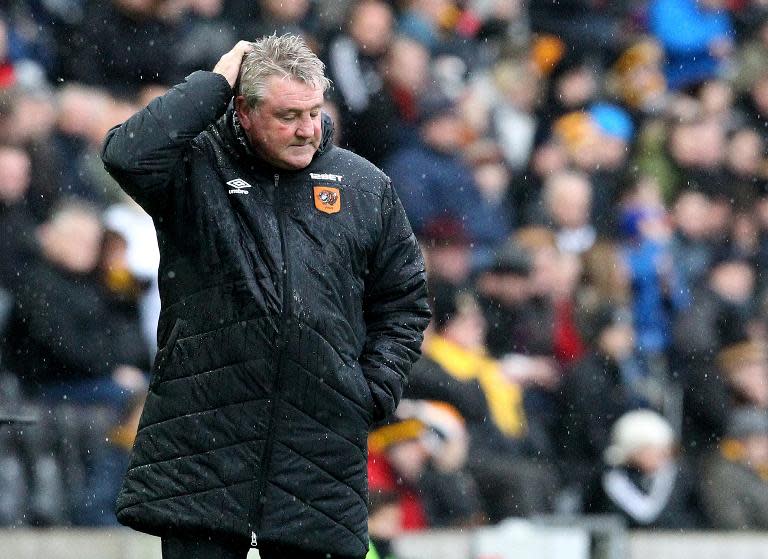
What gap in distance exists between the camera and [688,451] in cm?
965

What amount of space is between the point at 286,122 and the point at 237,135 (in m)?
0.17

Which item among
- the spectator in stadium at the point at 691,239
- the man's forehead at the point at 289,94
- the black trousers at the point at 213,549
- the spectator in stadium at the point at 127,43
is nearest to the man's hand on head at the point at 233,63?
the man's forehead at the point at 289,94

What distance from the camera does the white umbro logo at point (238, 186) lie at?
4.34 metres

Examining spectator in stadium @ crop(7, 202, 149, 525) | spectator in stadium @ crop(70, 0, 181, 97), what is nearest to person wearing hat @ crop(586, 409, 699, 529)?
spectator in stadium @ crop(7, 202, 149, 525)

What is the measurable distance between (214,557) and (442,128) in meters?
5.38

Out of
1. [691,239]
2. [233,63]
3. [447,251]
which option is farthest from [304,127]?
[691,239]

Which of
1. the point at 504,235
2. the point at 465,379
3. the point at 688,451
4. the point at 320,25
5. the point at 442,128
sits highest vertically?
the point at 320,25

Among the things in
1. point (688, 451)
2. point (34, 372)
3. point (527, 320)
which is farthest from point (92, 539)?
point (688, 451)

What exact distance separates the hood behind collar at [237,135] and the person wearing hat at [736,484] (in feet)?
18.0

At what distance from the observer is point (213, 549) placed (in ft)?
14.0

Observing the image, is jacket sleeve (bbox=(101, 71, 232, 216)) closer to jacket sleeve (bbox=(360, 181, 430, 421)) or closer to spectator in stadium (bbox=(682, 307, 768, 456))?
jacket sleeve (bbox=(360, 181, 430, 421))

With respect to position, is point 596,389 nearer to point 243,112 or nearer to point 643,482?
point 643,482

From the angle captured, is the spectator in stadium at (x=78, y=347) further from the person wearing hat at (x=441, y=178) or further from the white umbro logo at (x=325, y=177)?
the white umbro logo at (x=325, y=177)

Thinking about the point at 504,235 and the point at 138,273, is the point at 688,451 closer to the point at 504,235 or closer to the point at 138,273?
the point at 504,235
